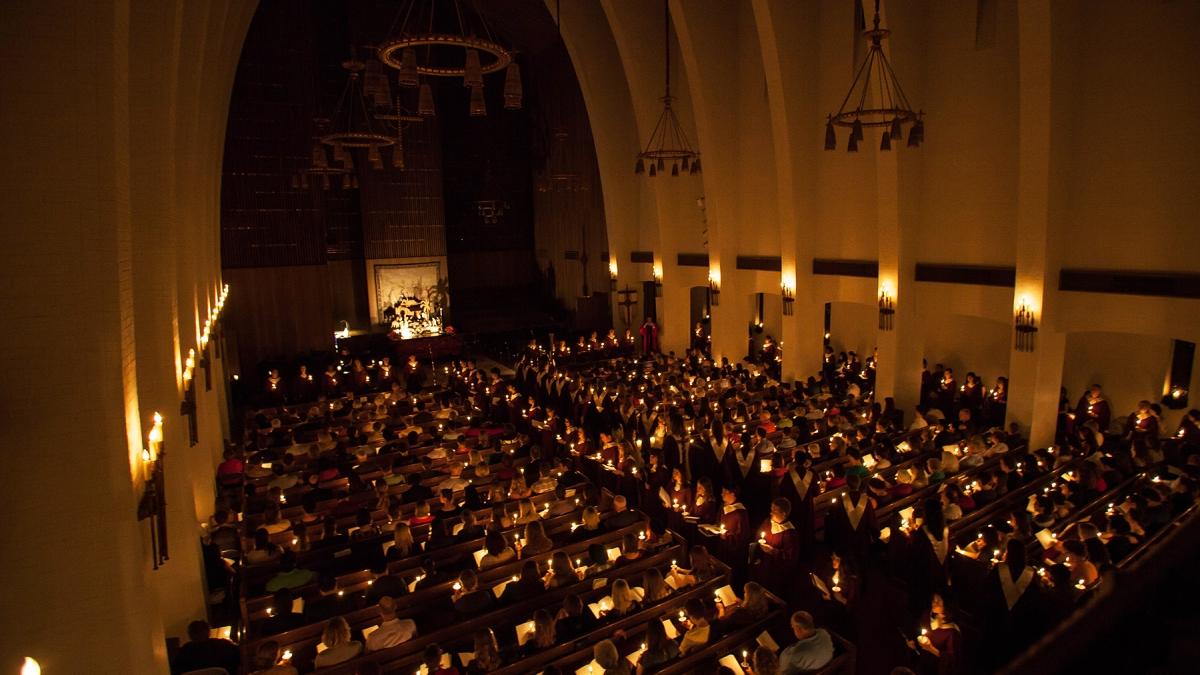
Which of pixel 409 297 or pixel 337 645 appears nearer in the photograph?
pixel 337 645

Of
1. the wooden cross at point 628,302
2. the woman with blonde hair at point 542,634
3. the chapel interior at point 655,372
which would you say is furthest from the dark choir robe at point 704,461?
the wooden cross at point 628,302

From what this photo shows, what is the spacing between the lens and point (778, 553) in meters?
8.68

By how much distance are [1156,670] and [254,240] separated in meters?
27.0

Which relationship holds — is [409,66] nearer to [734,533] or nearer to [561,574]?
[561,574]

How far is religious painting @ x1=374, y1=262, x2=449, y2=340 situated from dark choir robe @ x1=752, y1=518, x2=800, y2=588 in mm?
20670

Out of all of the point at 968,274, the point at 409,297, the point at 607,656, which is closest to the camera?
the point at 607,656

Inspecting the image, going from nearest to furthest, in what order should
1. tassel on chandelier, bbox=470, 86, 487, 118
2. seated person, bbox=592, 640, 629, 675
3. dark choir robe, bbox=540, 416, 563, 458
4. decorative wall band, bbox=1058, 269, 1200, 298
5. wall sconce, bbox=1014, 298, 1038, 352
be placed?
seated person, bbox=592, 640, 629, 675
tassel on chandelier, bbox=470, 86, 487, 118
decorative wall band, bbox=1058, 269, 1200, 298
wall sconce, bbox=1014, 298, 1038, 352
dark choir robe, bbox=540, 416, 563, 458

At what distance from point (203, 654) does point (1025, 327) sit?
14562mm

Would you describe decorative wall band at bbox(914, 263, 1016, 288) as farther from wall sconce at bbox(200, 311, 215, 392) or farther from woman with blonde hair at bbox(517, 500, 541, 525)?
wall sconce at bbox(200, 311, 215, 392)

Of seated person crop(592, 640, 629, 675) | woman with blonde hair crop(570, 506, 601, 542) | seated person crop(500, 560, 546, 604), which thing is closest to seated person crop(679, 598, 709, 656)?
seated person crop(592, 640, 629, 675)

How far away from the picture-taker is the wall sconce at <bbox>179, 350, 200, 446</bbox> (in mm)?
8016

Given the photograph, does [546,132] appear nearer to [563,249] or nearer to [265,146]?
[563,249]

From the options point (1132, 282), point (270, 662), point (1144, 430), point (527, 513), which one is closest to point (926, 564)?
point (527, 513)

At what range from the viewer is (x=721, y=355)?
20625mm
